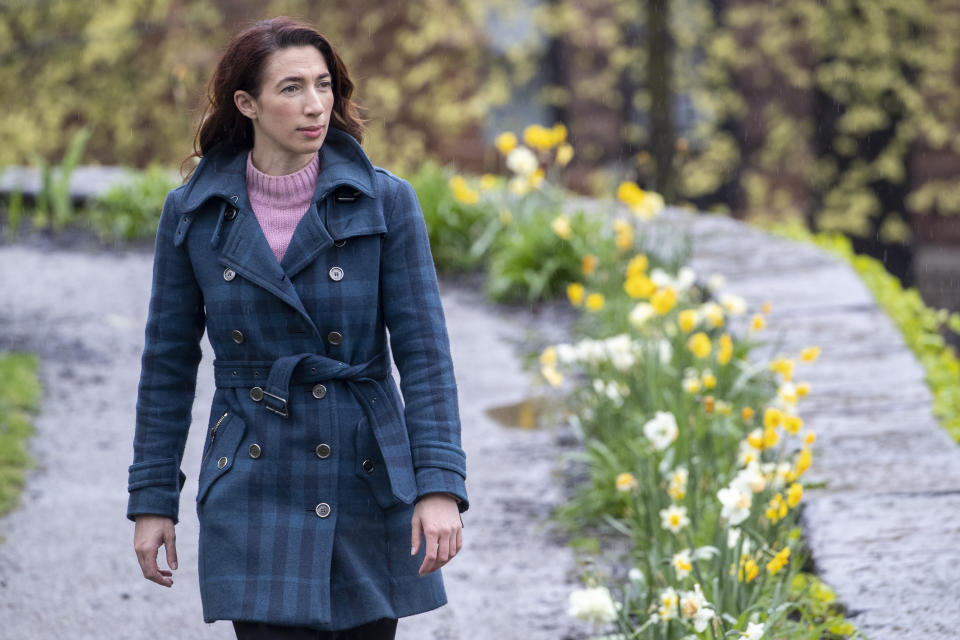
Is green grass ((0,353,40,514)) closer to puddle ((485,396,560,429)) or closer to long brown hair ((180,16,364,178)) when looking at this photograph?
puddle ((485,396,560,429))

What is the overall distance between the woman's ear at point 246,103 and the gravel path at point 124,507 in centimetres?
157

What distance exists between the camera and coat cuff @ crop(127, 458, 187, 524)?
1911 millimetres

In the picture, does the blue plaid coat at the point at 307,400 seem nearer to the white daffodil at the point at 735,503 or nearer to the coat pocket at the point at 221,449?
the coat pocket at the point at 221,449

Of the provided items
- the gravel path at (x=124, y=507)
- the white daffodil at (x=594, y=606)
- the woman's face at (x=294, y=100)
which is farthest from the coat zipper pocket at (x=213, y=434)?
the gravel path at (x=124, y=507)

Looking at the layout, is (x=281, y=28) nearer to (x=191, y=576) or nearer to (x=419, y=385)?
(x=419, y=385)

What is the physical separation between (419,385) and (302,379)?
189 mm

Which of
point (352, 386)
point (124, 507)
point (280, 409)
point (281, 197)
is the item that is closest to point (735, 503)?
point (352, 386)

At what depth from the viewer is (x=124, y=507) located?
378 cm

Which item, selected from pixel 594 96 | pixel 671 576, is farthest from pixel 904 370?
pixel 594 96

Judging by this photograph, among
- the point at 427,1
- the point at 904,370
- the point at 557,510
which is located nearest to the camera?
the point at 557,510

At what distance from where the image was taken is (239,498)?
72.7 inches

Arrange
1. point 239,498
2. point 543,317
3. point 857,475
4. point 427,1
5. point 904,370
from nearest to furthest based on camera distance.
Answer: point 239,498, point 857,475, point 904,370, point 543,317, point 427,1

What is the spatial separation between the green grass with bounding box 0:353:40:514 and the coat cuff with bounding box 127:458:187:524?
1977 millimetres

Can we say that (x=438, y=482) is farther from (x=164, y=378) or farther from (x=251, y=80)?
(x=251, y=80)
